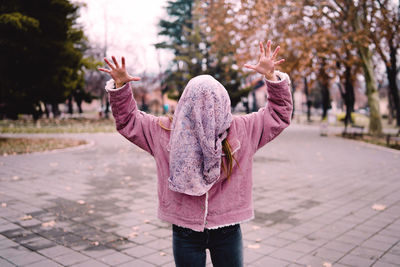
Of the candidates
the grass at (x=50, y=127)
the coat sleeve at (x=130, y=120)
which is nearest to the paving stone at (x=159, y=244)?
the coat sleeve at (x=130, y=120)

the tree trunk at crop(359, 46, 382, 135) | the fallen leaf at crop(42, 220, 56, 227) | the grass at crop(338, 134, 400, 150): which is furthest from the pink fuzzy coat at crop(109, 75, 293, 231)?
the tree trunk at crop(359, 46, 382, 135)

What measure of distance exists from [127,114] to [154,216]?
3.91 meters

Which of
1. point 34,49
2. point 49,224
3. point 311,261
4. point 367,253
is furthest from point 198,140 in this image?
point 34,49

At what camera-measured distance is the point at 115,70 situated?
7.33 ft

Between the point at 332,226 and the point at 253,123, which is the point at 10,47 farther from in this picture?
the point at 253,123

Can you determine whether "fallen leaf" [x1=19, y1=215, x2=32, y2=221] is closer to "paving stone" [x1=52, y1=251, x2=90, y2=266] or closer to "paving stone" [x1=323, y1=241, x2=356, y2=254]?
"paving stone" [x1=52, y1=251, x2=90, y2=266]

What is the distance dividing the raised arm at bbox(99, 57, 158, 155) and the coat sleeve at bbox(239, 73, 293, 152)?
578 mm

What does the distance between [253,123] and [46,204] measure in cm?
528

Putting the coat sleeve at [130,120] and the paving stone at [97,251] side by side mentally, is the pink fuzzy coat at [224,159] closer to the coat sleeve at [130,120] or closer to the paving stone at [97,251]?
the coat sleeve at [130,120]

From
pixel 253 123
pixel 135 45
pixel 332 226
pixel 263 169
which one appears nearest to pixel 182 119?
pixel 253 123

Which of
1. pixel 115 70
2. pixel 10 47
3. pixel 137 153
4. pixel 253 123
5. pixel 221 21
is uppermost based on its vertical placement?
pixel 221 21

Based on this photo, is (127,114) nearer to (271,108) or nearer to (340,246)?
(271,108)

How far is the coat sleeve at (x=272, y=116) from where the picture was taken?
2.20 meters

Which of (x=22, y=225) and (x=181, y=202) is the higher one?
(x=181, y=202)
